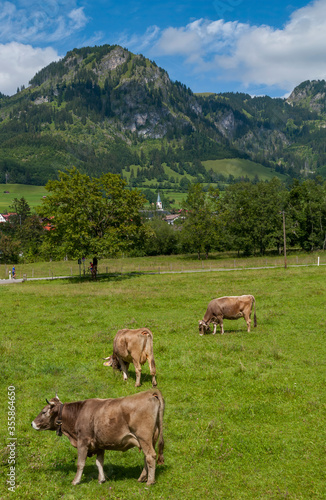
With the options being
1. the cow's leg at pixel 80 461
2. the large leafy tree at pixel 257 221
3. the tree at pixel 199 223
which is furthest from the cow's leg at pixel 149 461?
the large leafy tree at pixel 257 221

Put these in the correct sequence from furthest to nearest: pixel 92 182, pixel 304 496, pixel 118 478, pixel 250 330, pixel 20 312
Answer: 1. pixel 92 182
2. pixel 20 312
3. pixel 250 330
4. pixel 118 478
5. pixel 304 496

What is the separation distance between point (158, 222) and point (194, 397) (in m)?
102

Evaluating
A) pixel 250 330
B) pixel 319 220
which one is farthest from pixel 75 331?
pixel 319 220

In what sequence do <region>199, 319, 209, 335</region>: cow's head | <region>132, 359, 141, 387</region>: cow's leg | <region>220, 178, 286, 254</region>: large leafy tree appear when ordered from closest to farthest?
<region>132, 359, 141, 387</region>: cow's leg → <region>199, 319, 209, 335</region>: cow's head → <region>220, 178, 286, 254</region>: large leafy tree

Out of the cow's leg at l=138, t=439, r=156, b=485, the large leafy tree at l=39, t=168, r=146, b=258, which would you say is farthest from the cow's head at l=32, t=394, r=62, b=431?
the large leafy tree at l=39, t=168, r=146, b=258

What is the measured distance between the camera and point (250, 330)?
20.9m

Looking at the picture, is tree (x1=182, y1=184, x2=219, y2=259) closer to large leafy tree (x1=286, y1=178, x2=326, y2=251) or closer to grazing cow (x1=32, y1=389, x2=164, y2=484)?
large leafy tree (x1=286, y1=178, x2=326, y2=251)

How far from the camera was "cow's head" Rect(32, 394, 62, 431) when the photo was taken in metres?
8.38

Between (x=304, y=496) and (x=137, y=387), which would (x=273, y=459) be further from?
(x=137, y=387)

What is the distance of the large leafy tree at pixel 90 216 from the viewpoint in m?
47.6

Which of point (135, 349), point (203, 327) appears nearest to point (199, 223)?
point (203, 327)

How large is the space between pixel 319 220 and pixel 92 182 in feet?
188

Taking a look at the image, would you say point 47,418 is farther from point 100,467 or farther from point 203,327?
point 203,327

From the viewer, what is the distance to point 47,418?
27.7 feet
